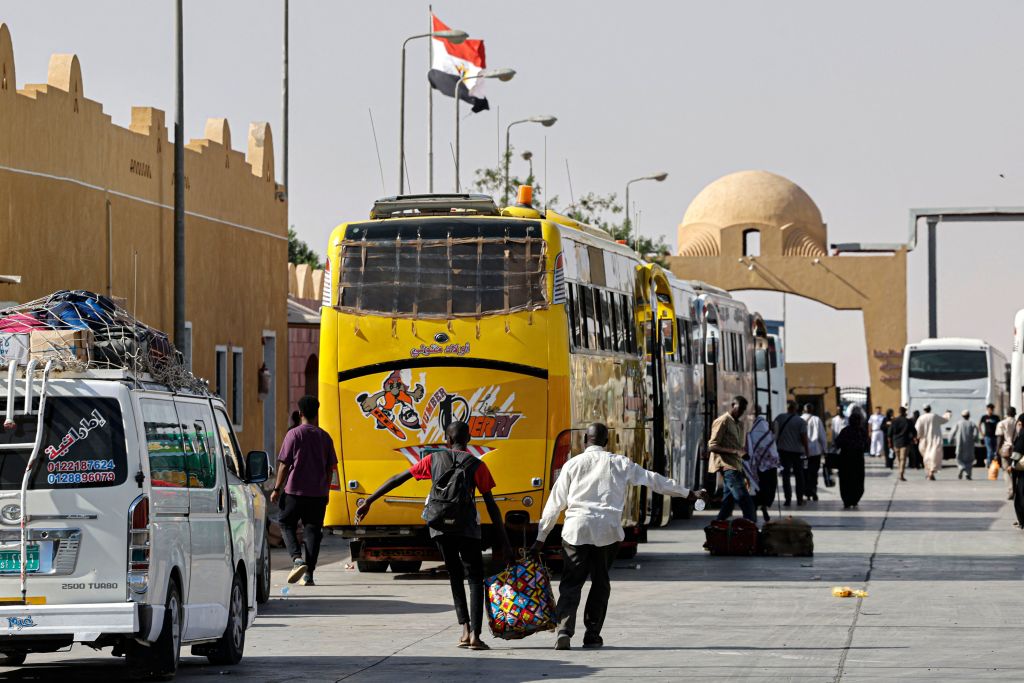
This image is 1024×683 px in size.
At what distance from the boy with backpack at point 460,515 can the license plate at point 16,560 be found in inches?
139

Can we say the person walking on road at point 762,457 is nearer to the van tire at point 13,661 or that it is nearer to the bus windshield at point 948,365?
→ the van tire at point 13,661

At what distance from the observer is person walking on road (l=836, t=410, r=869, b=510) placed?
32.3 metres

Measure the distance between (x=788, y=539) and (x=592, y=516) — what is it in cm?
923

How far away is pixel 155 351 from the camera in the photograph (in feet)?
40.0

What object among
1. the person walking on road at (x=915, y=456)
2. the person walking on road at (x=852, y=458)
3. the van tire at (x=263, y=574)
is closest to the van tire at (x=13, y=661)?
the van tire at (x=263, y=574)

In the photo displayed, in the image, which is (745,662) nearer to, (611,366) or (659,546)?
(611,366)

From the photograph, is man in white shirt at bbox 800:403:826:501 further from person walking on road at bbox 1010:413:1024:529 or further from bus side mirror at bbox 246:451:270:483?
bus side mirror at bbox 246:451:270:483

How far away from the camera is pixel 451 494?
13789 mm

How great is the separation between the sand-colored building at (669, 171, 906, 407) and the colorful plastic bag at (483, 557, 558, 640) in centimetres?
6408

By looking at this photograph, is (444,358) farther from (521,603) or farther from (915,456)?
(915,456)

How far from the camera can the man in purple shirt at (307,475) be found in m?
19.0

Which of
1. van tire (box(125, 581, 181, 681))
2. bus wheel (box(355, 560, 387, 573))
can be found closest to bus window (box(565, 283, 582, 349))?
bus wheel (box(355, 560, 387, 573))

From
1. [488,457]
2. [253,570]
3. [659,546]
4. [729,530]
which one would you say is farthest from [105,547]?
[659,546]

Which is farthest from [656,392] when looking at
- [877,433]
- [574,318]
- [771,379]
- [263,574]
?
[877,433]
